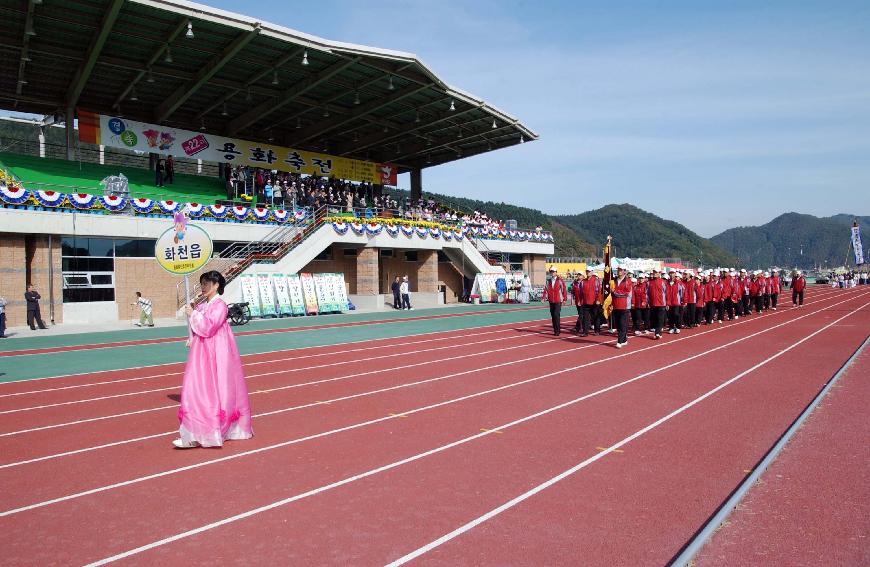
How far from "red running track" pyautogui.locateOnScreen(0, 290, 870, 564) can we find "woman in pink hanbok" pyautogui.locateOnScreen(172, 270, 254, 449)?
0.84 ft

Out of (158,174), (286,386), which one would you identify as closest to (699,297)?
(286,386)

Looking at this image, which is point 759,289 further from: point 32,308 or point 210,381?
point 32,308

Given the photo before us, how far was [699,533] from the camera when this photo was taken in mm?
4098

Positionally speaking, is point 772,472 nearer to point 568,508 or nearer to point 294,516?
point 568,508

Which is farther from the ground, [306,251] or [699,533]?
[306,251]

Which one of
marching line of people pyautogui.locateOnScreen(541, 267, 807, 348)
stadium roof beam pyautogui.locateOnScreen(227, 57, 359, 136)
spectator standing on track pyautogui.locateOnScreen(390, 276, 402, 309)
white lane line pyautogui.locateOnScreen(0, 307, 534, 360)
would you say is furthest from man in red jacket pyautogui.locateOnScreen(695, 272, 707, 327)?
stadium roof beam pyautogui.locateOnScreen(227, 57, 359, 136)

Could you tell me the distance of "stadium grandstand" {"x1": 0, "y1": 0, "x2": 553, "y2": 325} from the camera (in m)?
22.3

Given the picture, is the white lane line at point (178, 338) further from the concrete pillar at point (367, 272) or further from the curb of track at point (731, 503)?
the curb of track at point (731, 503)

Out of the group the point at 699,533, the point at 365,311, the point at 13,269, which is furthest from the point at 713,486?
the point at 365,311

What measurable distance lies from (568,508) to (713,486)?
4.35 ft

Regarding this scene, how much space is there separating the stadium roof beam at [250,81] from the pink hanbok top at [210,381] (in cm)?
2066

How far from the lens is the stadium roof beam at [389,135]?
1319 inches

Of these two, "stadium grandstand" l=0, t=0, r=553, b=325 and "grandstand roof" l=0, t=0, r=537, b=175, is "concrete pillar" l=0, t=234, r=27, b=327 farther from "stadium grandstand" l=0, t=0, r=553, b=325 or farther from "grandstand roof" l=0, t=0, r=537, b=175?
"grandstand roof" l=0, t=0, r=537, b=175

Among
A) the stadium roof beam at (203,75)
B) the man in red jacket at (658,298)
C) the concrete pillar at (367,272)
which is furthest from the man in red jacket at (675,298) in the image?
the stadium roof beam at (203,75)
